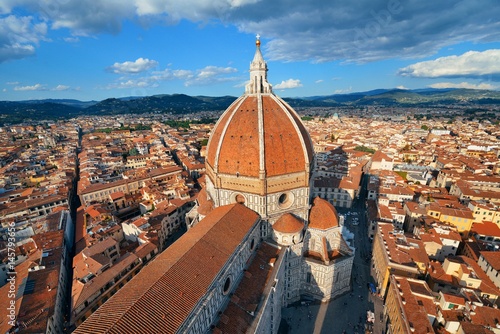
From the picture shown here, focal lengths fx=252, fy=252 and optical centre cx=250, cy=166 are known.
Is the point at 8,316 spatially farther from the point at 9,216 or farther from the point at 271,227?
the point at 9,216

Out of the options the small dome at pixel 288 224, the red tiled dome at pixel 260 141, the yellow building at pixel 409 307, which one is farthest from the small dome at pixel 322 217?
the yellow building at pixel 409 307

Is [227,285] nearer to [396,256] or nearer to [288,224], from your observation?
[288,224]

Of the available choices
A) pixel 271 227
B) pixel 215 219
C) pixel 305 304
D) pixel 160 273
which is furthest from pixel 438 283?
pixel 160 273

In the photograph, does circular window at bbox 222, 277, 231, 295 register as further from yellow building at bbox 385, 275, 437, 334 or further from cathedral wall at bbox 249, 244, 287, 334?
yellow building at bbox 385, 275, 437, 334

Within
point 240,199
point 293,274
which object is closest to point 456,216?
point 293,274

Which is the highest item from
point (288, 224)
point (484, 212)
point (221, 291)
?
point (288, 224)

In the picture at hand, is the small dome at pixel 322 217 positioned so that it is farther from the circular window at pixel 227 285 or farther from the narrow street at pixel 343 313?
the circular window at pixel 227 285
